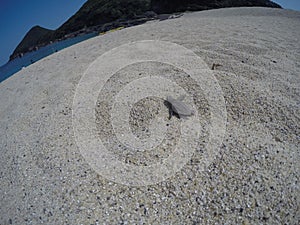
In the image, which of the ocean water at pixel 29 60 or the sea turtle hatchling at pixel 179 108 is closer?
the sea turtle hatchling at pixel 179 108

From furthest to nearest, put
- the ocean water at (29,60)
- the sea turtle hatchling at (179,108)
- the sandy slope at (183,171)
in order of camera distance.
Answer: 1. the ocean water at (29,60)
2. the sea turtle hatchling at (179,108)
3. the sandy slope at (183,171)

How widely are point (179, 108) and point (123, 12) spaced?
4624 cm

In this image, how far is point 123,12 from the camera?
1647 inches

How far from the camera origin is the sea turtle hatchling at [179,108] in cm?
195

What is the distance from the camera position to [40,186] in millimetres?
1492

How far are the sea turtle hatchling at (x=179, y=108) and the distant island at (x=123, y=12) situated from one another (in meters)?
13.3

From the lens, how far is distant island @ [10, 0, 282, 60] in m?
15.5

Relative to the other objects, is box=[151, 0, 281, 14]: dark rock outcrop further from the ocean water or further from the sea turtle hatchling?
the sea turtle hatchling

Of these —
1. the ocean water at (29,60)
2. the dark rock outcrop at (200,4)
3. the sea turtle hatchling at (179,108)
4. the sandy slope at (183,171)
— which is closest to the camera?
the sandy slope at (183,171)

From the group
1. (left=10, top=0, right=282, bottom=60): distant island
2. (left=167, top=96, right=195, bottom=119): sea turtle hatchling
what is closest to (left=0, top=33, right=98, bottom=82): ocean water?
(left=10, top=0, right=282, bottom=60): distant island

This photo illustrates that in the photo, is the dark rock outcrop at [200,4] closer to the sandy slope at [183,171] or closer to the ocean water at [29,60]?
the ocean water at [29,60]

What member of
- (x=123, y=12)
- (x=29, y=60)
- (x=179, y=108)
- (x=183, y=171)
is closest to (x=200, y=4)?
(x=29, y=60)

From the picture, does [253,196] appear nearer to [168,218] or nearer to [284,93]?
[168,218]

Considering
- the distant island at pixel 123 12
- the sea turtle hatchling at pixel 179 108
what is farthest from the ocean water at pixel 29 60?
the sea turtle hatchling at pixel 179 108
